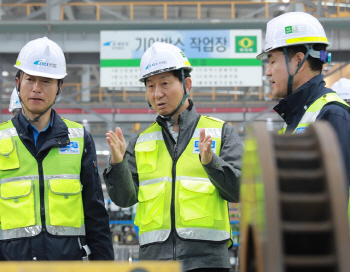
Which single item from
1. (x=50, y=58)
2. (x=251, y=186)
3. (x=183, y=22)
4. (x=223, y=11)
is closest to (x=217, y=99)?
(x=223, y=11)

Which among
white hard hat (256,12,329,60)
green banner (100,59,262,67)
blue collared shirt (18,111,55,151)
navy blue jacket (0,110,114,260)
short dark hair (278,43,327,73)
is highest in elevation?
green banner (100,59,262,67)

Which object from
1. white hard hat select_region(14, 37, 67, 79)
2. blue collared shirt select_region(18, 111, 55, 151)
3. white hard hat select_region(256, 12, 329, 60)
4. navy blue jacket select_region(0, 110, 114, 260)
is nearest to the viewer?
white hard hat select_region(256, 12, 329, 60)

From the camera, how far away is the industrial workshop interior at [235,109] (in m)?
1.25

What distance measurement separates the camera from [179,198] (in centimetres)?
312

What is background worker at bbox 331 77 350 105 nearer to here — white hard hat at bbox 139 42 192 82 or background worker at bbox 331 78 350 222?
background worker at bbox 331 78 350 222

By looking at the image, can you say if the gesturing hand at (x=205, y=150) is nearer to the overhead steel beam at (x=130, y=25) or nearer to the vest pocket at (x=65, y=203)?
the vest pocket at (x=65, y=203)

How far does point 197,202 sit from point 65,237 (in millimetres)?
807

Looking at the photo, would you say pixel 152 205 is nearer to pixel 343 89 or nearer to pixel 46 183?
pixel 46 183

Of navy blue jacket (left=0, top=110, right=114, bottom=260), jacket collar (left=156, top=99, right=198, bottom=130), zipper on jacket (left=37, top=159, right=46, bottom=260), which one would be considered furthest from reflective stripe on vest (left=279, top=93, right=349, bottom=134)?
zipper on jacket (left=37, top=159, right=46, bottom=260)

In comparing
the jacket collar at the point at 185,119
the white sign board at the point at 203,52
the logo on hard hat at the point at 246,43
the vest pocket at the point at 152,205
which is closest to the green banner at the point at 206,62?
the white sign board at the point at 203,52

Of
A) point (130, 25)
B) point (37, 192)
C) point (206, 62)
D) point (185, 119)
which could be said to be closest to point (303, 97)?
point (185, 119)

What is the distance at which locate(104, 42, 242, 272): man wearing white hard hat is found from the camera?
3.05 m

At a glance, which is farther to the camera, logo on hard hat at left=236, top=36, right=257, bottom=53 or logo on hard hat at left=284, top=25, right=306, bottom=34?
logo on hard hat at left=236, top=36, right=257, bottom=53

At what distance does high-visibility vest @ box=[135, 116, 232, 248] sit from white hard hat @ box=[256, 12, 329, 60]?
68 centimetres
